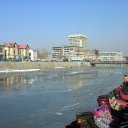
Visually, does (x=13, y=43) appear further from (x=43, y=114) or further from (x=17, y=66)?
(x=43, y=114)

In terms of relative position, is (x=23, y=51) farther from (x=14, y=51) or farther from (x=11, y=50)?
A: (x=11, y=50)

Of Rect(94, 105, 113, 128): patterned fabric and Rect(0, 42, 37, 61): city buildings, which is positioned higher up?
Rect(0, 42, 37, 61): city buildings

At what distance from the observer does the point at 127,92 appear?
509 centimetres

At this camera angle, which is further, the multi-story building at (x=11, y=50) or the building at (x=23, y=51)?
the building at (x=23, y=51)

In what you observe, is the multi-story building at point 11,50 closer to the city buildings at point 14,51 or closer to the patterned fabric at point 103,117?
the city buildings at point 14,51

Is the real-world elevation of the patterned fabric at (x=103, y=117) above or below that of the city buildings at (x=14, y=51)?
below

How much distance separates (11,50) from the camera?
160 m

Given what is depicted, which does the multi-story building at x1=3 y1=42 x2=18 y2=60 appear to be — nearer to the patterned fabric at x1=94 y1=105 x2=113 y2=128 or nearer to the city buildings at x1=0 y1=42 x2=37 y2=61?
the city buildings at x1=0 y1=42 x2=37 y2=61

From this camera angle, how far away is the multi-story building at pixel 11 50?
154812 millimetres

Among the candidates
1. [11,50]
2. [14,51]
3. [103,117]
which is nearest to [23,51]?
[14,51]

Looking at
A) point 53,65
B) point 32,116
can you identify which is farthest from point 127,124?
point 53,65

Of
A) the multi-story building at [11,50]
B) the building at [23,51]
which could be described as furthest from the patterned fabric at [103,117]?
the building at [23,51]

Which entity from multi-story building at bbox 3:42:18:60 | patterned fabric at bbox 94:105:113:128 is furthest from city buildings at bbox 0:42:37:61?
patterned fabric at bbox 94:105:113:128

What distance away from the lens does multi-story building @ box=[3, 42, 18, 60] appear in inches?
6095
